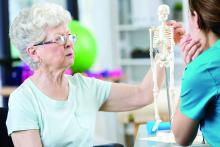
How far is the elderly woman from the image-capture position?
78.8 inches

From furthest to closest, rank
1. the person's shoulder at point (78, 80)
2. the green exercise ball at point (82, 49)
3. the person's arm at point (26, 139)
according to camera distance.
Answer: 1. the green exercise ball at point (82, 49)
2. the person's shoulder at point (78, 80)
3. the person's arm at point (26, 139)

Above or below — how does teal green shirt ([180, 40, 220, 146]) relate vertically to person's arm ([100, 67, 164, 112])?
above

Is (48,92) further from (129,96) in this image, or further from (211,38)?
(211,38)

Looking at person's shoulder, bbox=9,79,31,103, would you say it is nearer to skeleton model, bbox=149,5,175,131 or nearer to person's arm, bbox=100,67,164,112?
person's arm, bbox=100,67,164,112

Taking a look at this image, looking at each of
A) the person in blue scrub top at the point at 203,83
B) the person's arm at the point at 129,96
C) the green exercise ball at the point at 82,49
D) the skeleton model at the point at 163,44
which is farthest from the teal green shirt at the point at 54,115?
the green exercise ball at the point at 82,49

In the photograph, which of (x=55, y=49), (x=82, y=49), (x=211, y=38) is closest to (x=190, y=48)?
(x=211, y=38)

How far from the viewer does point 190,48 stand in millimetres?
1613

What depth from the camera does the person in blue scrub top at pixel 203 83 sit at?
4.61ft

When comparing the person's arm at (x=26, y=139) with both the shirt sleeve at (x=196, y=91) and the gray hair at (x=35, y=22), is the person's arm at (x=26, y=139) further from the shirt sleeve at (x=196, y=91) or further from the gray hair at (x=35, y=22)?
the shirt sleeve at (x=196, y=91)

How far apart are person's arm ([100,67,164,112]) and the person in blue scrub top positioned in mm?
749

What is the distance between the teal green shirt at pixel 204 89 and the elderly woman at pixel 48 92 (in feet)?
2.20

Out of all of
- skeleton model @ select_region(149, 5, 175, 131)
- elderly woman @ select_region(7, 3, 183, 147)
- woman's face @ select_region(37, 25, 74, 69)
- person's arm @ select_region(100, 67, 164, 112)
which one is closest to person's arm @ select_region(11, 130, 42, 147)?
elderly woman @ select_region(7, 3, 183, 147)

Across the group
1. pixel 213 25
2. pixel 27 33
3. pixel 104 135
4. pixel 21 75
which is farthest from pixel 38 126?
pixel 104 135

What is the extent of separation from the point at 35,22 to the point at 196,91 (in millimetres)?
878
